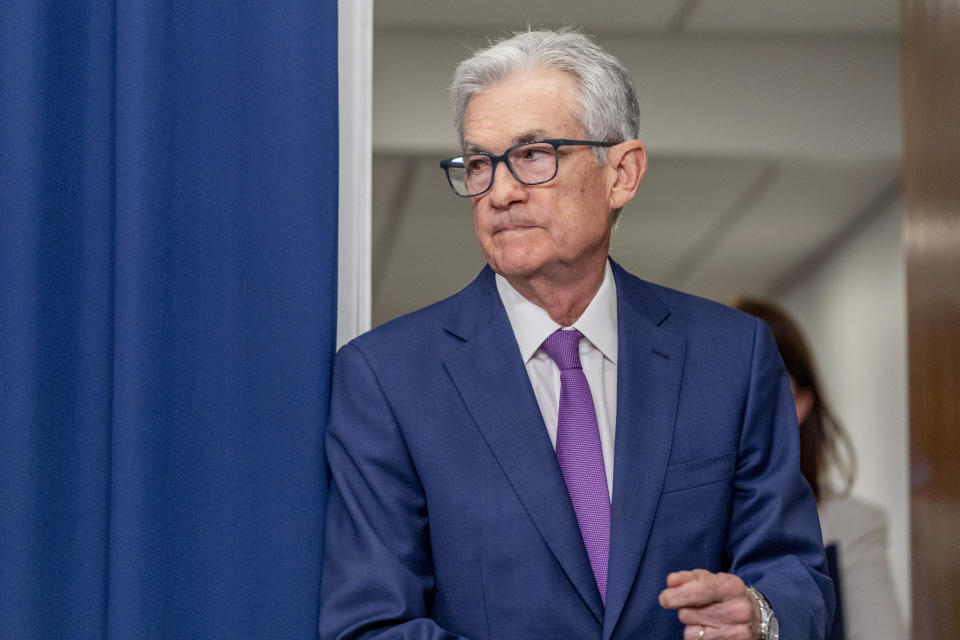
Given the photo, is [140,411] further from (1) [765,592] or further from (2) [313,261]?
(1) [765,592]

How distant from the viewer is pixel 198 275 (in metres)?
1.36

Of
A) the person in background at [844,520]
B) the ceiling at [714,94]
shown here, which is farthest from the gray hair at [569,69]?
the ceiling at [714,94]

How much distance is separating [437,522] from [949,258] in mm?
1413

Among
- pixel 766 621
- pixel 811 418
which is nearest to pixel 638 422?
pixel 766 621

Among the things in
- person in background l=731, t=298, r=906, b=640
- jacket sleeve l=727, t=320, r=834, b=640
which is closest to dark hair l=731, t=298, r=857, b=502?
person in background l=731, t=298, r=906, b=640

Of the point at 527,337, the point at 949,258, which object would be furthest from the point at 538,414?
the point at 949,258

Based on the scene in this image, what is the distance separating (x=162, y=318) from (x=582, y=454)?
57cm

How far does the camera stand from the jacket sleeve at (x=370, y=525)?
1313mm

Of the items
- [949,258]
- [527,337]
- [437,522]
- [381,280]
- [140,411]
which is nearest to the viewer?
[140,411]

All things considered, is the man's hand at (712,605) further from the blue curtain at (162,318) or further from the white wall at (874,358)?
the white wall at (874,358)

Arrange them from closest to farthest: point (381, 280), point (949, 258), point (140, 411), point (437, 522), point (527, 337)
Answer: point (140, 411), point (437, 522), point (527, 337), point (949, 258), point (381, 280)

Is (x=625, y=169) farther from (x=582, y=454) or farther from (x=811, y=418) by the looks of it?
(x=811, y=418)

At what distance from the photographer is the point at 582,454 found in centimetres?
144

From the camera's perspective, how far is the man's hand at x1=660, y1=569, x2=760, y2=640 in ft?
4.08
